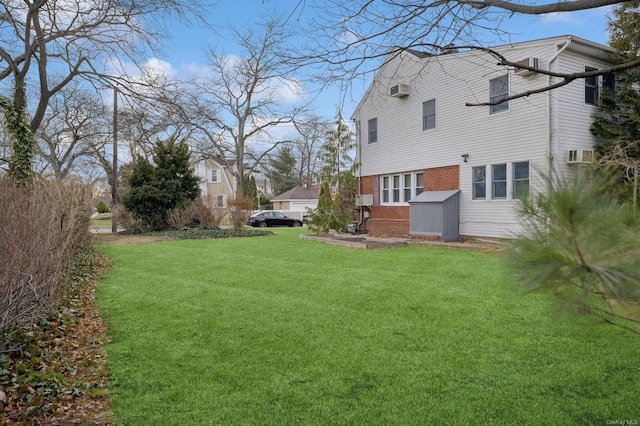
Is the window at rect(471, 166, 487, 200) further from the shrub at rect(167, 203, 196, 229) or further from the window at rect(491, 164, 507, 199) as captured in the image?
the shrub at rect(167, 203, 196, 229)

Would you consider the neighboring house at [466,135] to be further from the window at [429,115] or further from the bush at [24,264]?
the bush at [24,264]

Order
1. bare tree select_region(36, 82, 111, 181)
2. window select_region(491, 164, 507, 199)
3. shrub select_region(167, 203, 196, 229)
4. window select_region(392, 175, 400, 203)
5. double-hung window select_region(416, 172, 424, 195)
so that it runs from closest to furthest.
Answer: window select_region(491, 164, 507, 199)
double-hung window select_region(416, 172, 424, 195)
window select_region(392, 175, 400, 203)
shrub select_region(167, 203, 196, 229)
bare tree select_region(36, 82, 111, 181)

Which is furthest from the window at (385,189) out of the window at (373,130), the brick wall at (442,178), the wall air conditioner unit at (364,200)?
the brick wall at (442,178)

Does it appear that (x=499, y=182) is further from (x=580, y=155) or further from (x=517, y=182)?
(x=517, y=182)

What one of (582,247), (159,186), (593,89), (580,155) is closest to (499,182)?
(580,155)

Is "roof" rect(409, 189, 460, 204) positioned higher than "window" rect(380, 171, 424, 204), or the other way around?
"window" rect(380, 171, 424, 204)

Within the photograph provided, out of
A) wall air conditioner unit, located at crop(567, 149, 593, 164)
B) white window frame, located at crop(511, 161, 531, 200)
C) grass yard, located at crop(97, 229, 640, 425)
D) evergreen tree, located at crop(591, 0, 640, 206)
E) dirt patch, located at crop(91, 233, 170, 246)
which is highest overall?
evergreen tree, located at crop(591, 0, 640, 206)

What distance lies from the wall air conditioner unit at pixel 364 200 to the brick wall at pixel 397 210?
7.8 inches

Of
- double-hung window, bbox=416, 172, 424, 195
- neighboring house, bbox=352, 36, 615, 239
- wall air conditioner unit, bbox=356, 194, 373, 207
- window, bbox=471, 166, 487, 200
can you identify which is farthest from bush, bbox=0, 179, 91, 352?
wall air conditioner unit, bbox=356, 194, 373, 207

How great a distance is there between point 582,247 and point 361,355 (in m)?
3.22

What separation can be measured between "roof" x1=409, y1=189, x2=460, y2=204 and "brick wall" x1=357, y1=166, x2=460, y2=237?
23 centimetres

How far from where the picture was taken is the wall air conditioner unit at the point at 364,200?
17.9 meters

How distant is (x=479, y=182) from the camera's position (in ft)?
44.6

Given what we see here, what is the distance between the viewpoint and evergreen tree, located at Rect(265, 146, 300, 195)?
168ft
